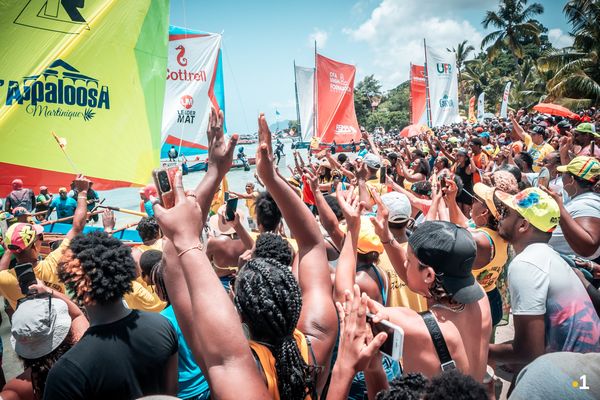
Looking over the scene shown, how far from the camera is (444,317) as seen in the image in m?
1.67

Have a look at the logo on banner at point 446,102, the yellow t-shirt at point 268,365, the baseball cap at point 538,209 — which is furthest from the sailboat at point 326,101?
the yellow t-shirt at point 268,365

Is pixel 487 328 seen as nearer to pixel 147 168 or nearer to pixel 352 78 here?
pixel 147 168

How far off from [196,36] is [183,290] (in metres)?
8.51

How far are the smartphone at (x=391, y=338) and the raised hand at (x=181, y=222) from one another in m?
0.68

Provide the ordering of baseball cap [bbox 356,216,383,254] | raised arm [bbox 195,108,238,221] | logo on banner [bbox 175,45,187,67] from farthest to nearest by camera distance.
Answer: logo on banner [bbox 175,45,187,67] < baseball cap [bbox 356,216,383,254] < raised arm [bbox 195,108,238,221]

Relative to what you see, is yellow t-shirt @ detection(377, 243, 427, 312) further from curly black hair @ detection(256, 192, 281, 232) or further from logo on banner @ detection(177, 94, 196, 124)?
logo on banner @ detection(177, 94, 196, 124)

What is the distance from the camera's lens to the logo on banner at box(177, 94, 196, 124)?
8555 mm

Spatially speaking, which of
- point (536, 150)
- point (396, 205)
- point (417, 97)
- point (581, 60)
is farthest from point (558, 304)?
point (581, 60)

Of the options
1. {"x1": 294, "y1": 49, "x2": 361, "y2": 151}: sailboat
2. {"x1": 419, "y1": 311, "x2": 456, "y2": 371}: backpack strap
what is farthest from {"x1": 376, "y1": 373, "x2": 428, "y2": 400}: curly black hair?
{"x1": 294, "y1": 49, "x2": 361, "y2": 151}: sailboat

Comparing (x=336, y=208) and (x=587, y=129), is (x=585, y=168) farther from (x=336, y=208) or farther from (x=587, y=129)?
(x=587, y=129)

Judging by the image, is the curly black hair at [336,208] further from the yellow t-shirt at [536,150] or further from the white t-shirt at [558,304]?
the yellow t-shirt at [536,150]

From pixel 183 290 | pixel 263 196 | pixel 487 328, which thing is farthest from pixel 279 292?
pixel 263 196

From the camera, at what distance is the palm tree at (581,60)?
2139 centimetres

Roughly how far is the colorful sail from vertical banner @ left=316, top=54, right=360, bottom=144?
9.11 m
